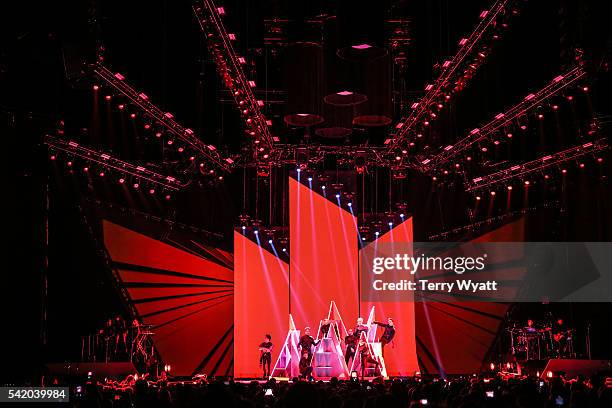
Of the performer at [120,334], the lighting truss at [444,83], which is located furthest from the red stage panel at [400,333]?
the performer at [120,334]

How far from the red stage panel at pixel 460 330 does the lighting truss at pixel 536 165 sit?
5.54 ft

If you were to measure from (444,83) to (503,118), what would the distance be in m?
1.54

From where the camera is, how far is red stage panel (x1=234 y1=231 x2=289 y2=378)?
19641 millimetres

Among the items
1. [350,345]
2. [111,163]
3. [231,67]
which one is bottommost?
[350,345]

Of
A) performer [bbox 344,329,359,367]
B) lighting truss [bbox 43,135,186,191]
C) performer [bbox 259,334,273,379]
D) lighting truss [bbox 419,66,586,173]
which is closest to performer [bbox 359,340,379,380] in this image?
performer [bbox 344,329,359,367]

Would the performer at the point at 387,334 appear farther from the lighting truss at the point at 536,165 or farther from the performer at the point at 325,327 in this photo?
the lighting truss at the point at 536,165

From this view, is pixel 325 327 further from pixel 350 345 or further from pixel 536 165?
pixel 536 165

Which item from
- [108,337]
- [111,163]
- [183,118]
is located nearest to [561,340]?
[183,118]

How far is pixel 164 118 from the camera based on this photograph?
617 inches

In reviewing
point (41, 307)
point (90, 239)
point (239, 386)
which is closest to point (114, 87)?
point (41, 307)

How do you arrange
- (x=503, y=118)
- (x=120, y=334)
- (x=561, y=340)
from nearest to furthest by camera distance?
1. (x=503, y=118)
2. (x=120, y=334)
3. (x=561, y=340)

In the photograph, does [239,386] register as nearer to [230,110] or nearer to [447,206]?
[230,110]

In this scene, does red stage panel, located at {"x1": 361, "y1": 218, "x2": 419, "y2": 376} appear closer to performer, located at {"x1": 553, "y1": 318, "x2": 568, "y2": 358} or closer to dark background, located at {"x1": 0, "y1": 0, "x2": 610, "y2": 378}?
dark background, located at {"x1": 0, "y1": 0, "x2": 610, "y2": 378}

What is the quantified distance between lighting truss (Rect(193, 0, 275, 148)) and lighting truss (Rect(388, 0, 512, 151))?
2944mm
